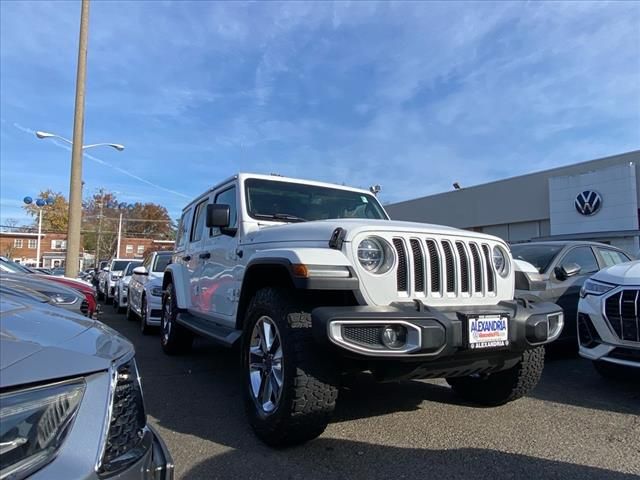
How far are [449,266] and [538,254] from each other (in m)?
4.06

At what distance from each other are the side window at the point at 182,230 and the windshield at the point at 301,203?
2.48 metres

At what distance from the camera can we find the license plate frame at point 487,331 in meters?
3.07

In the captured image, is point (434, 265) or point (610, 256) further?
point (610, 256)

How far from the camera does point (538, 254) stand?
6902 mm

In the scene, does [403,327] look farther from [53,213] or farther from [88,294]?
[53,213]

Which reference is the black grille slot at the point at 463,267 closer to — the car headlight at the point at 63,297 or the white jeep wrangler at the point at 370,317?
the white jeep wrangler at the point at 370,317

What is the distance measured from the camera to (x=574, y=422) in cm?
392

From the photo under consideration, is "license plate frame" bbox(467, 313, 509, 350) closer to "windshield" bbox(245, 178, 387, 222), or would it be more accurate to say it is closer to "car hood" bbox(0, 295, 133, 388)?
"car hood" bbox(0, 295, 133, 388)

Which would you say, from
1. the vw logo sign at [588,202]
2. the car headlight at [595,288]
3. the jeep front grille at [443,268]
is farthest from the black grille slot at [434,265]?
the vw logo sign at [588,202]

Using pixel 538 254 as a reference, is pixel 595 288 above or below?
below

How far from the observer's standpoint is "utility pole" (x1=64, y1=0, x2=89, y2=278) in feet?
47.3

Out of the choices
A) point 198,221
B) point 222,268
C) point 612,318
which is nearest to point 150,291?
point 198,221

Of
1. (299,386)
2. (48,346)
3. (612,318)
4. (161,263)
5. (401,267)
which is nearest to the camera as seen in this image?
(48,346)

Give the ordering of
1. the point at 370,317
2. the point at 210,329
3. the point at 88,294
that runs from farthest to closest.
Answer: the point at 88,294 → the point at 210,329 → the point at 370,317
